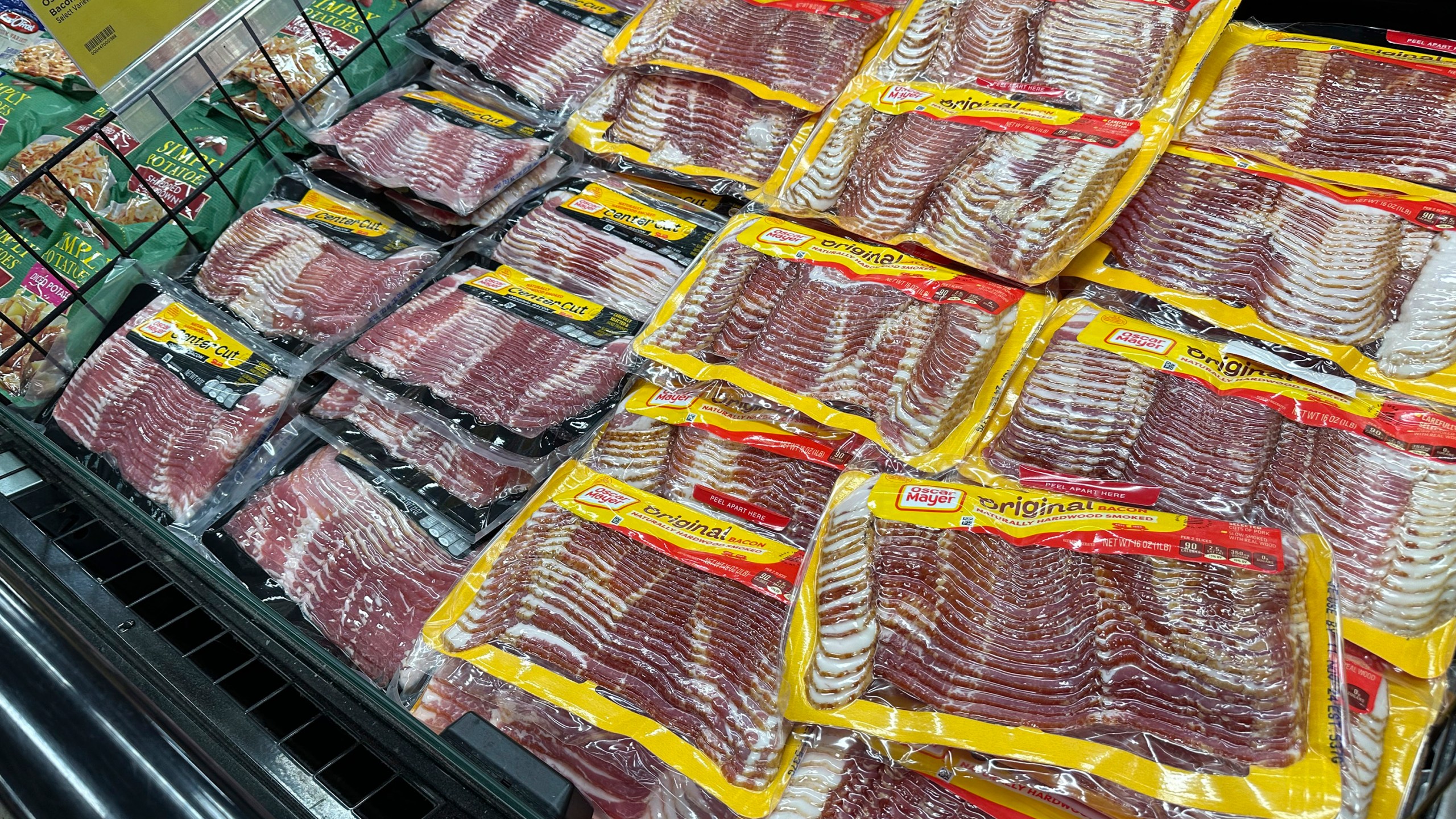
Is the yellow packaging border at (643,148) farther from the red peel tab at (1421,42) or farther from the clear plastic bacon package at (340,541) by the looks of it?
the red peel tab at (1421,42)

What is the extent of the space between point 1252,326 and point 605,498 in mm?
1067

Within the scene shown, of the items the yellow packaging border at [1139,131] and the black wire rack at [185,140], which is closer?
the yellow packaging border at [1139,131]

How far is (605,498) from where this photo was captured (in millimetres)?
1445

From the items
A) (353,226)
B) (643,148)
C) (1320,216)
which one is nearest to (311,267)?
(353,226)

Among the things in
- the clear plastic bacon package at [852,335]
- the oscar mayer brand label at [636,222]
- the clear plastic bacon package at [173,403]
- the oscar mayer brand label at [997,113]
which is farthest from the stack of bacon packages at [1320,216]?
the clear plastic bacon package at [173,403]

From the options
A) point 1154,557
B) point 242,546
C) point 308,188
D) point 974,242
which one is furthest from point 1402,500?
point 308,188

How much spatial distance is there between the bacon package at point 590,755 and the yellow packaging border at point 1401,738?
0.75 metres

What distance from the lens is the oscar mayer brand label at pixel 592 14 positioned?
226 cm

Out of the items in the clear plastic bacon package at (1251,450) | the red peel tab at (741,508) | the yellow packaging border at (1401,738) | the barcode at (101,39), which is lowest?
the yellow packaging border at (1401,738)

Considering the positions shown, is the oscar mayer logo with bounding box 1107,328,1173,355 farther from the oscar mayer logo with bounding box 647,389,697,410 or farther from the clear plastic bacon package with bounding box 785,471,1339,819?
the oscar mayer logo with bounding box 647,389,697,410

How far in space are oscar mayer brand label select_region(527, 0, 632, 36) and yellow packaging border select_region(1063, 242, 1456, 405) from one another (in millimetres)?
1354

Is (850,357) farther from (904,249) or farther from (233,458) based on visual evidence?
(233,458)

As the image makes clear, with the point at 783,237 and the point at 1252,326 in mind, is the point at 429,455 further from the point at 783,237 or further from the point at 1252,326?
the point at 1252,326

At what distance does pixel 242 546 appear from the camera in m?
1.59
